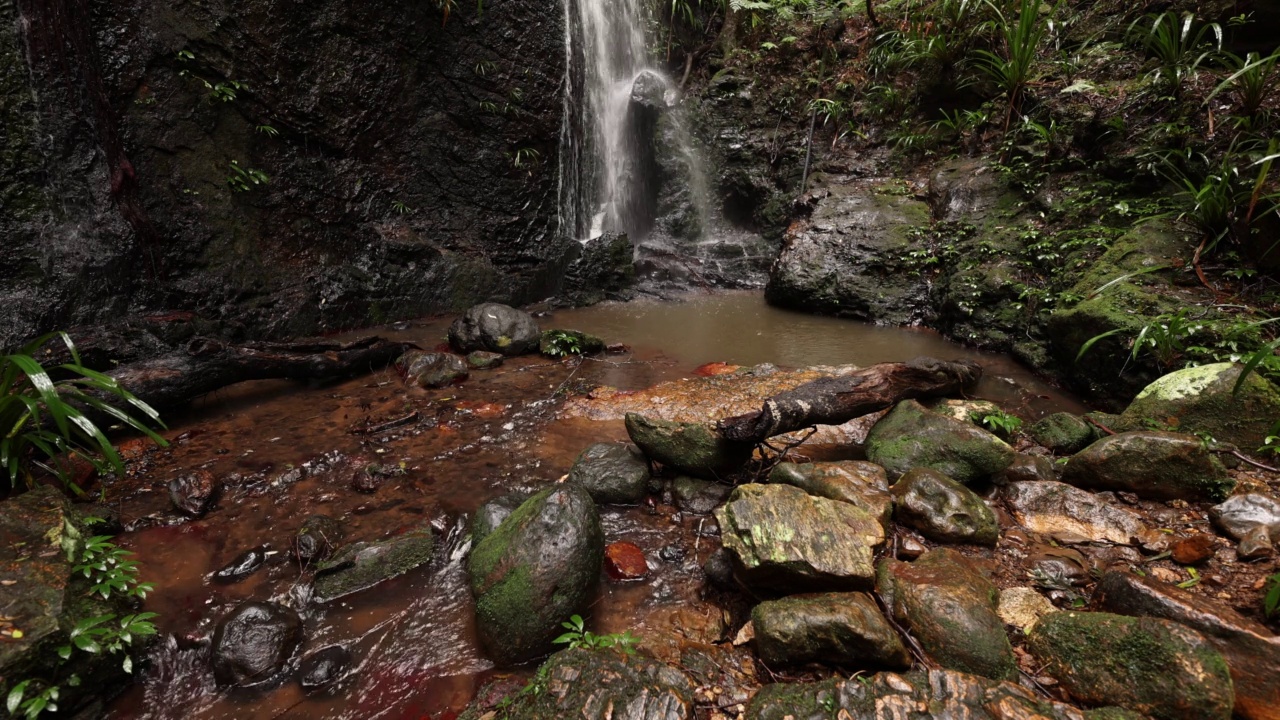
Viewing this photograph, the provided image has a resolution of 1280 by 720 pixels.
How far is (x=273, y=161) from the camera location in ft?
21.6

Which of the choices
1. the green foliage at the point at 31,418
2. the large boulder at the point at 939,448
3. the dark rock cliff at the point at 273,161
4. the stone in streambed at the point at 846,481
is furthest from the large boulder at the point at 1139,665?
the dark rock cliff at the point at 273,161

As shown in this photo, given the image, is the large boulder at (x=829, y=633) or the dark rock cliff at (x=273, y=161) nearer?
the large boulder at (x=829, y=633)

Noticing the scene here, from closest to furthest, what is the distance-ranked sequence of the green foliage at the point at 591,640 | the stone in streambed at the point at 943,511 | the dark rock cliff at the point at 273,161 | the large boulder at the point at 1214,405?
1. the green foliage at the point at 591,640
2. the stone in streambed at the point at 943,511
3. the large boulder at the point at 1214,405
4. the dark rock cliff at the point at 273,161

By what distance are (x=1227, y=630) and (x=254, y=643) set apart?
11.6ft

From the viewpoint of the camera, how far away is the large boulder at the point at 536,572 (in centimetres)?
204

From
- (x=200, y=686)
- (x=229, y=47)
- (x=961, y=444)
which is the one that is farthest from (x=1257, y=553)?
(x=229, y=47)

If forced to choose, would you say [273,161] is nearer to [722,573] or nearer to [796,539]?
[722,573]

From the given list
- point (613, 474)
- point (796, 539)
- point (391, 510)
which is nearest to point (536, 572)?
point (613, 474)

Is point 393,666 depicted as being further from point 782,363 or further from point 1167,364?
point 1167,364

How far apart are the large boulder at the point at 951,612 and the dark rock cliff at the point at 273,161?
7.08m

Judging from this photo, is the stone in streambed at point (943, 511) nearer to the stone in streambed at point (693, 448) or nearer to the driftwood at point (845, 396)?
the driftwood at point (845, 396)

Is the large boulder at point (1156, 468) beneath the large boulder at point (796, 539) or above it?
above

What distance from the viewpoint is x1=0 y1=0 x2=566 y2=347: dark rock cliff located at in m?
4.88

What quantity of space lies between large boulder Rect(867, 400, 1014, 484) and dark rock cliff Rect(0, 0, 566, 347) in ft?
21.8
